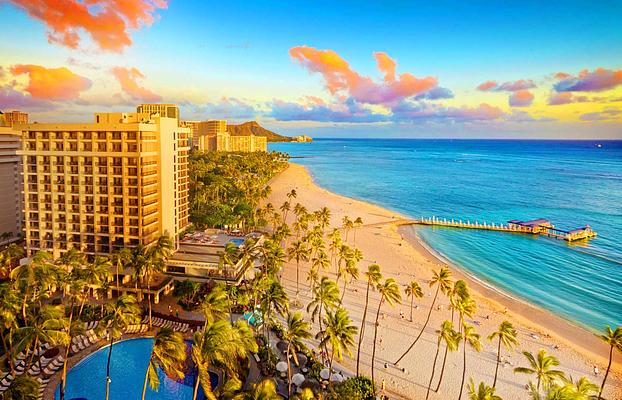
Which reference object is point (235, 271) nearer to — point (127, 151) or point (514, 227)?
point (127, 151)

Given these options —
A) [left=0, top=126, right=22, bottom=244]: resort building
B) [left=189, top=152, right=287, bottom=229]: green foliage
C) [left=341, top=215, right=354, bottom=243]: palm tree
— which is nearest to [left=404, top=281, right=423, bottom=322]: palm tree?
[left=341, top=215, right=354, bottom=243]: palm tree

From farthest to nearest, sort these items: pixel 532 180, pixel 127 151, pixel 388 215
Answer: pixel 532 180, pixel 388 215, pixel 127 151

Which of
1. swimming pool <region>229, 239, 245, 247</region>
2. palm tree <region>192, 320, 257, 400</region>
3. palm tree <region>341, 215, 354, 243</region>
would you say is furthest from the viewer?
palm tree <region>341, 215, 354, 243</region>

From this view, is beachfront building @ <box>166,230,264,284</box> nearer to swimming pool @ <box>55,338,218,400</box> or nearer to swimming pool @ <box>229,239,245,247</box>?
swimming pool @ <box>229,239,245,247</box>

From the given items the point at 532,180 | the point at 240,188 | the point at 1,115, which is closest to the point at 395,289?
the point at 240,188

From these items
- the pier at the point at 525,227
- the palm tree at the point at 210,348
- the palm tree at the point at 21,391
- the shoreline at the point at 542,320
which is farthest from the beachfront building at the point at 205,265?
the pier at the point at 525,227

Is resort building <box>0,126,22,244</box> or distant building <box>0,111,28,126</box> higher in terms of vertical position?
distant building <box>0,111,28,126</box>

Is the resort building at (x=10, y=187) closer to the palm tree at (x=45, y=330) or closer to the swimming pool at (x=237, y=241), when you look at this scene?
the swimming pool at (x=237, y=241)

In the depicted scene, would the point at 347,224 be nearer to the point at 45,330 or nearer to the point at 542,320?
the point at 542,320

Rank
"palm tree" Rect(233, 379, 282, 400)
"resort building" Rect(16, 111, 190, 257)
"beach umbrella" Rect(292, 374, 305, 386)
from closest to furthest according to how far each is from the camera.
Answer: "palm tree" Rect(233, 379, 282, 400), "beach umbrella" Rect(292, 374, 305, 386), "resort building" Rect(16, 111, 190, 257)
